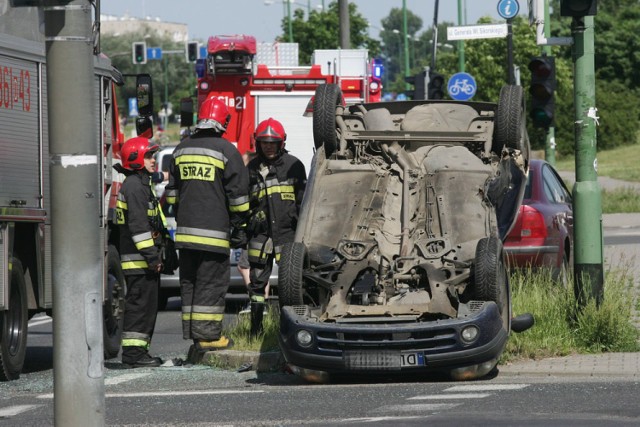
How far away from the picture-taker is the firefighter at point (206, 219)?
10.7 meters

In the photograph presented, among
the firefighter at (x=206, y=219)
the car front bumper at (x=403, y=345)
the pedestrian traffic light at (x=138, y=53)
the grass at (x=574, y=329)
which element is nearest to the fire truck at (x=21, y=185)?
the firefighter at (x=206, y=219)

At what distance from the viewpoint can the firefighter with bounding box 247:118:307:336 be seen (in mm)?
11492

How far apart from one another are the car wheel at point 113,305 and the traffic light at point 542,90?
164 inches

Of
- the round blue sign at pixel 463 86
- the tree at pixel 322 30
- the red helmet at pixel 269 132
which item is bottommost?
the red helmet at pixel 269 132

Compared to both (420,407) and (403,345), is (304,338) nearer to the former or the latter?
(403,345)

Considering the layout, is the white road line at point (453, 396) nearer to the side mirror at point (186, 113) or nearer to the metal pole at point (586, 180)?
the metal pole at point (586, 180)

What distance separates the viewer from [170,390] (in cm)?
959

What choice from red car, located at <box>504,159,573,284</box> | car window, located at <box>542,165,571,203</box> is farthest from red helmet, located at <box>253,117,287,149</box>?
car window, located at <box>542,165,571,203</box>

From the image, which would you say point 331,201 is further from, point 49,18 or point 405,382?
point 49,18

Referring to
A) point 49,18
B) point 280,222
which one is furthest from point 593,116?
point 49,18

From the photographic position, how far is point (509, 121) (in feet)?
35.7

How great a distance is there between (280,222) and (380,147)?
1042mm

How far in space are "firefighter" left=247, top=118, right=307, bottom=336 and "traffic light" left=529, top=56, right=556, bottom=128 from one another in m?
2.91

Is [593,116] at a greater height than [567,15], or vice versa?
[567,15]
